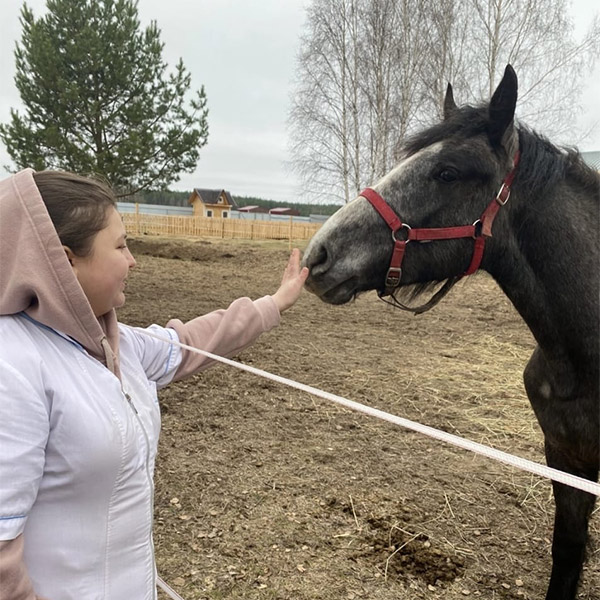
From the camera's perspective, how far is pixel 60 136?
42.5 feet

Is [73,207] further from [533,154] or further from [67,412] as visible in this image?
[533,154]

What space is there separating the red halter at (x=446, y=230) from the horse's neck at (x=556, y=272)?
0.21 ft

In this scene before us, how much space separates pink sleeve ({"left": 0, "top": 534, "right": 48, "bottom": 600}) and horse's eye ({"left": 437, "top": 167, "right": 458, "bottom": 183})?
173cm

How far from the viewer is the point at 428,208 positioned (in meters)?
1.89

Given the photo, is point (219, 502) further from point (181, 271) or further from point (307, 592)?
point (181, 271)

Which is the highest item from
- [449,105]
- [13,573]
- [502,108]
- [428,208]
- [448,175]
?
[449,105]

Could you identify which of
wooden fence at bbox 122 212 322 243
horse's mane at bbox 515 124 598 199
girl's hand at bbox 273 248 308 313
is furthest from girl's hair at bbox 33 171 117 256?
wooden fence at bbox 122 212 322 243

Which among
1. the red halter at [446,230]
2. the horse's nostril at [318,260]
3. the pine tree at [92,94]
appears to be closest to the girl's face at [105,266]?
the horse's nostril at [318,260]

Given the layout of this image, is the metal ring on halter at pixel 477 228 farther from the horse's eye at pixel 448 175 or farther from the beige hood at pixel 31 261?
the beige hood at pixel 31 261

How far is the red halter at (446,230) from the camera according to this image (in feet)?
6.09

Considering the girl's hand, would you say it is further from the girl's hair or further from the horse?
the girl's hair

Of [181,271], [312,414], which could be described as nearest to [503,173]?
[312,414]

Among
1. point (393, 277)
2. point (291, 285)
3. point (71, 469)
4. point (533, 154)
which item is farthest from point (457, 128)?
point (71, 469)

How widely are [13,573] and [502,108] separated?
1.99 metres
